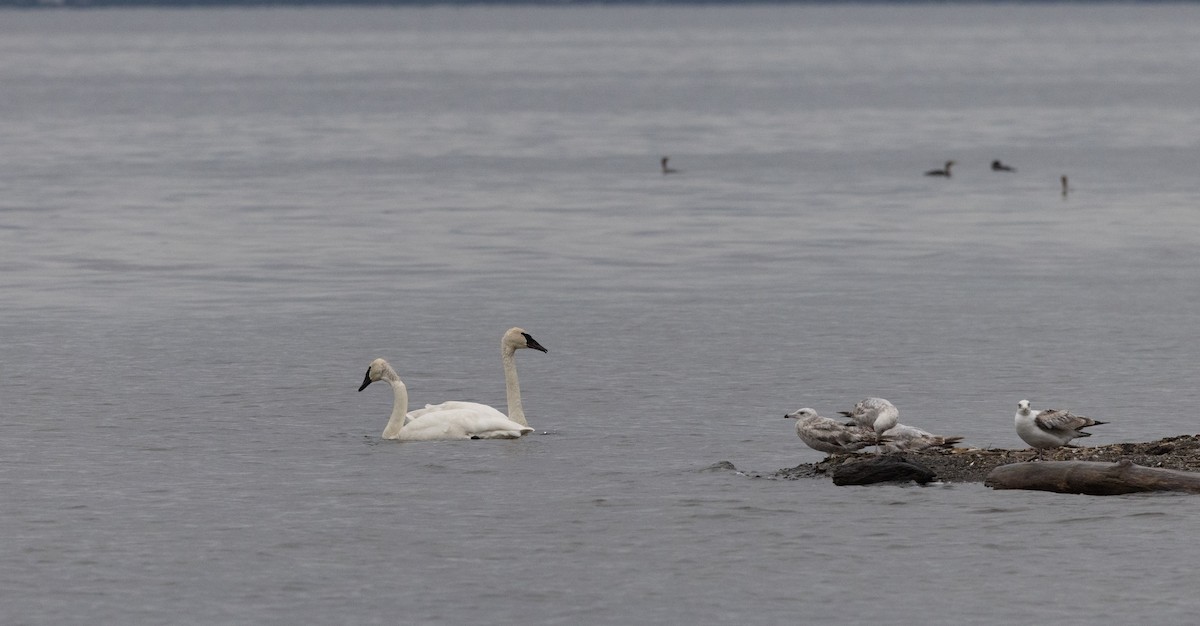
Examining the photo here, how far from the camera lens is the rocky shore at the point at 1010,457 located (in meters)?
20.2

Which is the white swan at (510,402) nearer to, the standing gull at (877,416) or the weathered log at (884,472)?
the standing gull at (877,416)

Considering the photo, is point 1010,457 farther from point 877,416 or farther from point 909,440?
point 877,416

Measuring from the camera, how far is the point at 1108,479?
19.3 meters

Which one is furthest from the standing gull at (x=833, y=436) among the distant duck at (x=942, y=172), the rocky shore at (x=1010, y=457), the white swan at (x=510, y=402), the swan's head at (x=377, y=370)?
the distant duck at (x=942, y=172)

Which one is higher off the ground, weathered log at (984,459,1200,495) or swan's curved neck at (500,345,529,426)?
swan's curved neck at (500,345,529,426)

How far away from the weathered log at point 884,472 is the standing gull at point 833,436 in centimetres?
68

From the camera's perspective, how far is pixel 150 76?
169250 millimetres

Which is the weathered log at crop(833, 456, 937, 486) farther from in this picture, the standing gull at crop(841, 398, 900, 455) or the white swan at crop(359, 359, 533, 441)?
the white swan at crop(359, 359, 533, 441)

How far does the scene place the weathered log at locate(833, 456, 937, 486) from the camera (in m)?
20.1

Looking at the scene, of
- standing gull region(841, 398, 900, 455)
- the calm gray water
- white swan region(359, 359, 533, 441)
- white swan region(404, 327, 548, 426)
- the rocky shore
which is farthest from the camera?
white swan region(404, 327, 548, 426)

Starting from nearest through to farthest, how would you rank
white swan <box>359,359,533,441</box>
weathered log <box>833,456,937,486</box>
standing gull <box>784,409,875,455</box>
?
weathered log <box>833,456,937,486</box> < standing gull <box>784,409,875,455</box> < white swan <box>359,359,533,441</box>

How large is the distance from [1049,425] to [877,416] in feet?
5.57

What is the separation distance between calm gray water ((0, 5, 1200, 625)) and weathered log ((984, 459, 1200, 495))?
18 cm

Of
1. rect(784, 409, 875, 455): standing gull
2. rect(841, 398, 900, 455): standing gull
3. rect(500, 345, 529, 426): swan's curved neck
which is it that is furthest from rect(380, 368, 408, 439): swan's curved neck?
rect(841, 398, 900, 455): standing gull
